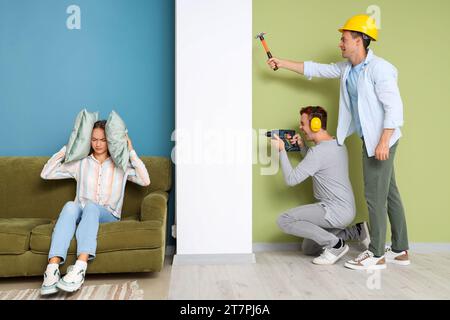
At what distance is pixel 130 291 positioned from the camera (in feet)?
9.12

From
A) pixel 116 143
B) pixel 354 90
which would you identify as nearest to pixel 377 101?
pixel 354 90

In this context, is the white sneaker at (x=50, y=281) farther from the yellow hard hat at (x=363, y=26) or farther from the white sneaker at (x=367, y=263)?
the yellow hard hat at (x=363, y=26)

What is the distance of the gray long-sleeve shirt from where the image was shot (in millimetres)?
3527

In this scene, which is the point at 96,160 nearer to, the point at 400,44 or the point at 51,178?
the point at 51,178

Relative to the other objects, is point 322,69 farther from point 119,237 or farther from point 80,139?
point 119,237

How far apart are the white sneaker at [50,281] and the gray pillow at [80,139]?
82 cm

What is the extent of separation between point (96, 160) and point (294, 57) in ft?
5.45

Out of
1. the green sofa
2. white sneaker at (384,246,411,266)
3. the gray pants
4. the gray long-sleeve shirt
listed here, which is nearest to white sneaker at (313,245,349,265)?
the gray pants

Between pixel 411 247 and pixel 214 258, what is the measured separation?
1.57 metres

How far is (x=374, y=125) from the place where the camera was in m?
3.33

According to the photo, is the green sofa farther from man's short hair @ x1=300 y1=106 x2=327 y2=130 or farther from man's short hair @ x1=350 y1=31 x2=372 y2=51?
man's short hair @ x1=350 y1=31 x2=372 y2=51

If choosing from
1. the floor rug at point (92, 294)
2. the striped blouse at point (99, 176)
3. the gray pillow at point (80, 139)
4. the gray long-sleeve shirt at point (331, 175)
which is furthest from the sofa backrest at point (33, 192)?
the gray long-sleeve shirt at point (331, 175)

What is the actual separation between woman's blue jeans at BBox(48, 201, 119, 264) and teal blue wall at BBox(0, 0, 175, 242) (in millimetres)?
950

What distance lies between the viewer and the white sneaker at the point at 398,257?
137 inches
